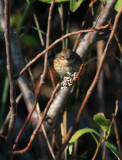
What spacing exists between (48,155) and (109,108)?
2.00 metres

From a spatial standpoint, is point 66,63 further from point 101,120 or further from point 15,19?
point 15,19

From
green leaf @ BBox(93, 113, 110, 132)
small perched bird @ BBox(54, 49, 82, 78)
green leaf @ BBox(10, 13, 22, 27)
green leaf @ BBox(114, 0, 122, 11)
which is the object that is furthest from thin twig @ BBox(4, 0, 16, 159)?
green leaf @ BBox(10, 13, 22, 27)

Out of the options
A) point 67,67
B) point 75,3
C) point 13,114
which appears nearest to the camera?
point 13,114

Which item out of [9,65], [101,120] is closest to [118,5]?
[101,120]

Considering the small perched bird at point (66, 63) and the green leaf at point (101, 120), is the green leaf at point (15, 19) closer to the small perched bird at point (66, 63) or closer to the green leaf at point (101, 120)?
the small perched bird at point (66, 63)

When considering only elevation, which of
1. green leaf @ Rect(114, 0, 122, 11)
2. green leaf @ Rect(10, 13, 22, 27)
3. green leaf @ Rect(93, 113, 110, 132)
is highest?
green leaf @ Rect(114, 0, 122, 11)

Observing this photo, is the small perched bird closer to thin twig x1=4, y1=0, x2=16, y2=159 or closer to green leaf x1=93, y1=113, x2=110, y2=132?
green leaf x1=93, y1=113, x2=110, y2=132

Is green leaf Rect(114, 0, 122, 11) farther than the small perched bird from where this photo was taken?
No

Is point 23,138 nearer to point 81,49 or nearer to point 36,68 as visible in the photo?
point 36,68

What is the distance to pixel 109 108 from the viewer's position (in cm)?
384

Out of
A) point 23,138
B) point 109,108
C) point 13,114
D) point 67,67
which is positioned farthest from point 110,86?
point 13,114

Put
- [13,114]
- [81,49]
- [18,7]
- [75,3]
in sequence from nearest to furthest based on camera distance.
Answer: [13,114] < [75,3] < [81,49] < [18,7]

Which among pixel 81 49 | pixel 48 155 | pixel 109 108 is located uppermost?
pixel 81 49

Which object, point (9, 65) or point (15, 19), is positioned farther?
point (15, 19)
